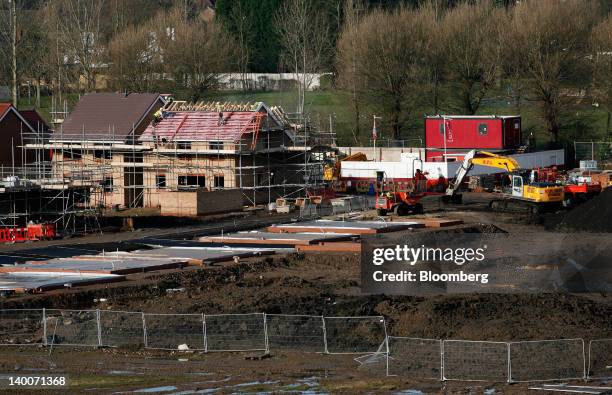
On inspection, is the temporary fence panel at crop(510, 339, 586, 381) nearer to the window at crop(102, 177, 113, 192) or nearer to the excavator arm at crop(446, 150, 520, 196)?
the excavator arm at crop(446, 150, 520, 196)

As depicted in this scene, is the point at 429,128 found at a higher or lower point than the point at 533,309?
higher

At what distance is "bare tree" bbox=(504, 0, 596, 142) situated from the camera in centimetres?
8269

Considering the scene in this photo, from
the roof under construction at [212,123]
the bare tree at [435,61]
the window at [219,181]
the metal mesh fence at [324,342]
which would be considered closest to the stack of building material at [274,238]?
the window at [219,181]

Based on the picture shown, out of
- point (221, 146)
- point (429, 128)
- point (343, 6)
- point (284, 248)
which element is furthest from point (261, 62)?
point (284, 248)

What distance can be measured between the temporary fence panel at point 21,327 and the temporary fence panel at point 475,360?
1053 centimetres

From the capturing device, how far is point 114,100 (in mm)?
68812

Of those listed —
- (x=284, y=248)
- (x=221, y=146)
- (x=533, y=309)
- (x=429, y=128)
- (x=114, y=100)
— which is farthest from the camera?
(x=429, y=128)

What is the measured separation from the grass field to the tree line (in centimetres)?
43

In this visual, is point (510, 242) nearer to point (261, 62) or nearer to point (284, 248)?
point (284, 248)

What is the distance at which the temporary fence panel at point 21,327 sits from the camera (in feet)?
107

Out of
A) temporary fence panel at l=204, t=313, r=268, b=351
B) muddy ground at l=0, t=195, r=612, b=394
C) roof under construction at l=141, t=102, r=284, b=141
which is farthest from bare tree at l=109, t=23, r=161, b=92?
temporary fence panel at l=204, t=313, r=268, b=351

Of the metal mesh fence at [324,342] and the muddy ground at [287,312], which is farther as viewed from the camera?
the muddy ground at [287,312]

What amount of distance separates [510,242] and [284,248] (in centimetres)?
1514

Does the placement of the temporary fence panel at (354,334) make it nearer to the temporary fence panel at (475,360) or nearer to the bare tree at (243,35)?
the temporary fence panel at (475,360)
